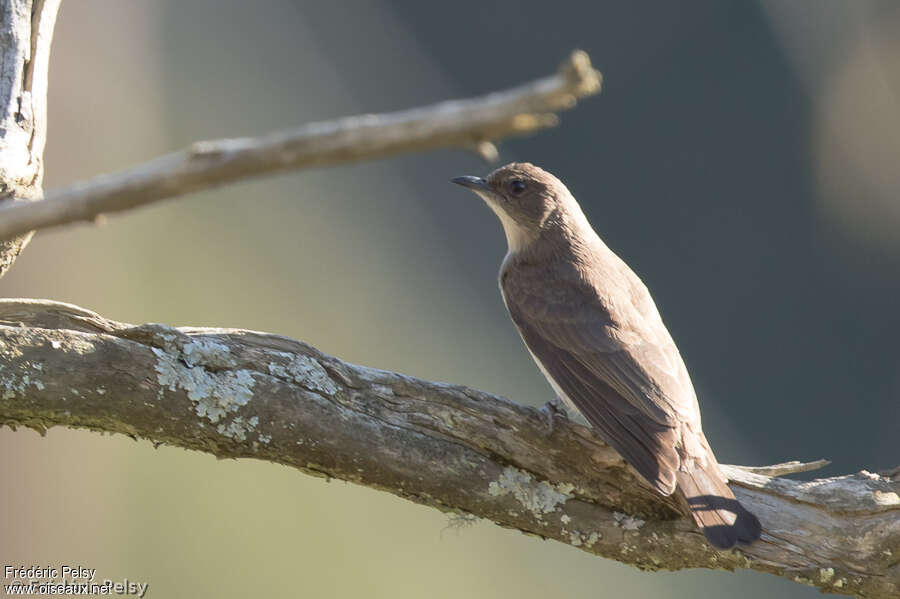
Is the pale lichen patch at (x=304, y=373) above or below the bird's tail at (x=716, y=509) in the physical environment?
above

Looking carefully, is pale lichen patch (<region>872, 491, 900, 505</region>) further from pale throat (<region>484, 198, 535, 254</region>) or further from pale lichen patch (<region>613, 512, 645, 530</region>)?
pale throat (<region>484, 198, 535, 254</region>)

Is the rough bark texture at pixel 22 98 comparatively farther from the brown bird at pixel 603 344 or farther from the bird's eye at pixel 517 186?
the bird's eye at pixel 517 186

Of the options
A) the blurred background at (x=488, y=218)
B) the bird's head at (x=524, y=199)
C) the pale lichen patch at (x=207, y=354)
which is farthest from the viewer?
the blurred background at (x=488, y=218)

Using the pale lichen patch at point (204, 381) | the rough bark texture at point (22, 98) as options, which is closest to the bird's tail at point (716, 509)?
the pale lichen patch at point (204, 381)

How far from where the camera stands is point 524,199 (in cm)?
552

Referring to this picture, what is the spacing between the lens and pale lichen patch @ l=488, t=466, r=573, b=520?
3906mm

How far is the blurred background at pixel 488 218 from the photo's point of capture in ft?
29.8

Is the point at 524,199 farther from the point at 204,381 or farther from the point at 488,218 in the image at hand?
the point at 488,218

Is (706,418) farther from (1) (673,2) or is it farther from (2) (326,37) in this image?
(2) (326,37)

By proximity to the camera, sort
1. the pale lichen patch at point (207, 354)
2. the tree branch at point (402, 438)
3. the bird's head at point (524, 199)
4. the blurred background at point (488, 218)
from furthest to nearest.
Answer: the blurred background at point (488, 218) < the bird's head at point (524, 199) < the pale lichen patch at point (207, 354) < the tree branch at point (402, 438)

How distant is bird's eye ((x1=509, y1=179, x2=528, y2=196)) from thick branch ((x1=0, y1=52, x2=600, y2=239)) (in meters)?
3.63

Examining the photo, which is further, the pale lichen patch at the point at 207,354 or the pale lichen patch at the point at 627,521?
the pale lichen patch at the point at 627,521

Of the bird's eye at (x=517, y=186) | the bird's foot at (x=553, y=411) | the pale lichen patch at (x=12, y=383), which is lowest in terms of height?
the pale lichen patch at (x=12, y=383)

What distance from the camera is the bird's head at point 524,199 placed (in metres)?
5.44
